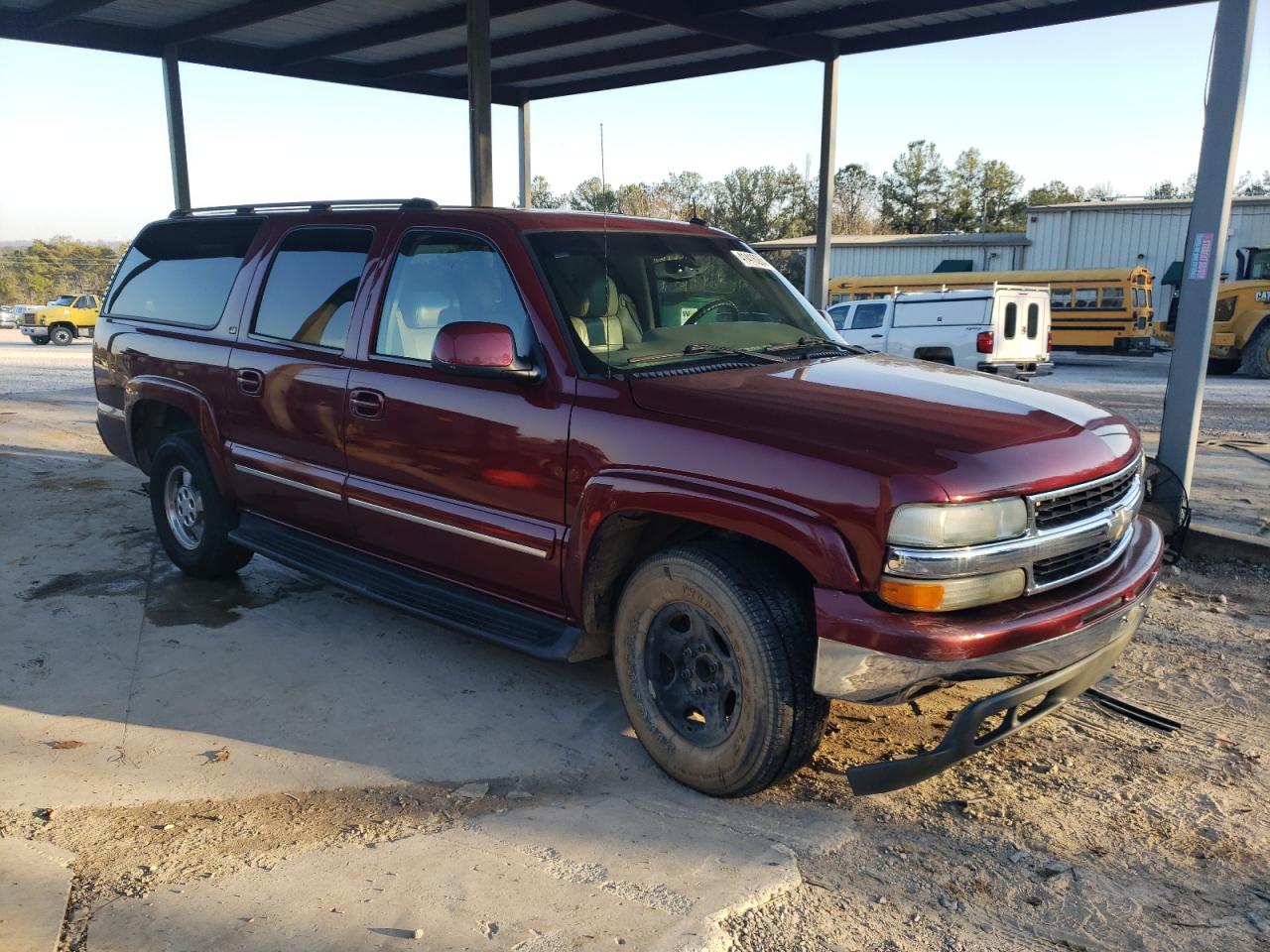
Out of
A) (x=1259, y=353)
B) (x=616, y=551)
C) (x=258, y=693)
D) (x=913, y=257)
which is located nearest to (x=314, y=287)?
(x=258, y=693)

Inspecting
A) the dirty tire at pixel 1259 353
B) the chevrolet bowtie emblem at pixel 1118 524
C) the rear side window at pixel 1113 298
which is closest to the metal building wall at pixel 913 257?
the rear side window at pixel 1113 298

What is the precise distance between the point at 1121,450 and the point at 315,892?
2875mm

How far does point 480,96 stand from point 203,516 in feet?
20.0

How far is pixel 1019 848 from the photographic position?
295 cm

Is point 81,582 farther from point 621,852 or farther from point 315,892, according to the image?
point 621,852

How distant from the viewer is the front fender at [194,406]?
504 cm

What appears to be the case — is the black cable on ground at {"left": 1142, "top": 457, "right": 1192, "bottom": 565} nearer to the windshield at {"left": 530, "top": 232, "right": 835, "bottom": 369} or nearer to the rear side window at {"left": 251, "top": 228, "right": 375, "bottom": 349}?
the windshield at {"left": 530, "top": 232, "right": 835, "bottom": 369}

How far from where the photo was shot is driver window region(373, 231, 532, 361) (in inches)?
149

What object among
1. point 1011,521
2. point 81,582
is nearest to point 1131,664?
point 1011,521

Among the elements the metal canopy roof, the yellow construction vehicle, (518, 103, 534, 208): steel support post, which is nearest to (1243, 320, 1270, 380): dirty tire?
the yellow construction vehicle

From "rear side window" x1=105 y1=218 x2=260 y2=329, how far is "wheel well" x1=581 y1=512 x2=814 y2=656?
2.83 metres

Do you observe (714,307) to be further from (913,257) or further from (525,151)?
(913,257)

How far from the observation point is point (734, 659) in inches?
119

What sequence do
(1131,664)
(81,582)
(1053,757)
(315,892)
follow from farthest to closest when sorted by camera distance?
(81,582), (1131,664), (1053,757), (315,892)
